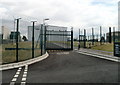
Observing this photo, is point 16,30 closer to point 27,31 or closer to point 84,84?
point 27,31

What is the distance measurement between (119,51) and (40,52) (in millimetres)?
8828

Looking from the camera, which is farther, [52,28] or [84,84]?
[52,28]

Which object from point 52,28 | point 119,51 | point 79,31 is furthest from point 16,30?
point 79,31

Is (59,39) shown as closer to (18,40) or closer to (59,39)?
(59,39)

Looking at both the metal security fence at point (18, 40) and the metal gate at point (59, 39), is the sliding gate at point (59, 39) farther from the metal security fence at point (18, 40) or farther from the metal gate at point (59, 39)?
the metal security fence at point (18, 40)

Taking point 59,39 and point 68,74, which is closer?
point 68,74

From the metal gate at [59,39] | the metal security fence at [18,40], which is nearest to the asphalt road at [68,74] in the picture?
the metal security fence at [18,40]

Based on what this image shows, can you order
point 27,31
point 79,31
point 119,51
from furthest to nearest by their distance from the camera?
point 79,31 < point 119,51 < point 27,31

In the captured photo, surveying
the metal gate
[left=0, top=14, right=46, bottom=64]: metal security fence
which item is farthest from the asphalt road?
the metal gate

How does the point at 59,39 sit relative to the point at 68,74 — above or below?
above

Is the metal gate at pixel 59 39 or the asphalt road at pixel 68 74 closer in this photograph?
the asphalt road at pixel 68 74

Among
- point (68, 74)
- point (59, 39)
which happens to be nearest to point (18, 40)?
point (68, 74)

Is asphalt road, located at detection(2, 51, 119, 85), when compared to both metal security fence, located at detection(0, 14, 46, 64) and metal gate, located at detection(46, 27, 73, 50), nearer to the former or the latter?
metal security fence, located at detection(0, 14, 46, 64)

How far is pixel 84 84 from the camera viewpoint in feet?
19.2
